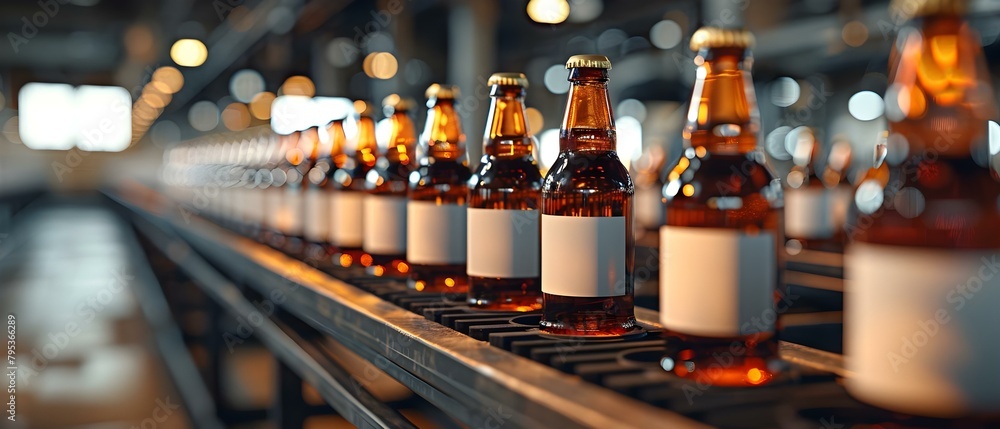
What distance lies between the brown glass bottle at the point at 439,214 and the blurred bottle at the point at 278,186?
981mm

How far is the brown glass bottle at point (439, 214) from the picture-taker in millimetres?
1308

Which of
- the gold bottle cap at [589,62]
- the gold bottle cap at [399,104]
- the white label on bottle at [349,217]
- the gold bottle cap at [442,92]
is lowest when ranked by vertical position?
the white label on bottle at [349,217]

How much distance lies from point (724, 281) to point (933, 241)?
19cm

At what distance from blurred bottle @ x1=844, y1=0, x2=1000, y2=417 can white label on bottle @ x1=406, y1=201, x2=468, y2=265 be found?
74 cm

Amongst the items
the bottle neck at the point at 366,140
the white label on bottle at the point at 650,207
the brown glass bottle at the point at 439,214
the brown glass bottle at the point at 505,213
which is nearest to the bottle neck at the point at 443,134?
the brown glass bottle at the point at 439,214

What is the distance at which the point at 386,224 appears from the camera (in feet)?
5.08

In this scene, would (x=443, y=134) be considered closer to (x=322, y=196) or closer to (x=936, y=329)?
(x=322, y=196)

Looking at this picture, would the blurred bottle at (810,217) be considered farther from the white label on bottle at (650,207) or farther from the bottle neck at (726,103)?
the bottle neck at (726,103)

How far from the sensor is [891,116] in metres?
0.64

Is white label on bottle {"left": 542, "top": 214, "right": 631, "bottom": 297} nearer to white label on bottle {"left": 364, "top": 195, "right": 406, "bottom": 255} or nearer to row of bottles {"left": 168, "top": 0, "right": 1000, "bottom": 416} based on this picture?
row of bottles {"left": 168, "top": 0, "right": 1000, "bottom": 416}

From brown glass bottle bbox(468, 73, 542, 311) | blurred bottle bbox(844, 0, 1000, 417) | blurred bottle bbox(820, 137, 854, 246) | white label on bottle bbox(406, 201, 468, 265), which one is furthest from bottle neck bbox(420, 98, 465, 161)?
blurred bottle bbox(820, 137, 854, 246)

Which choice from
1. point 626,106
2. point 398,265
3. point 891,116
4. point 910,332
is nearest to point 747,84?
point 891,116

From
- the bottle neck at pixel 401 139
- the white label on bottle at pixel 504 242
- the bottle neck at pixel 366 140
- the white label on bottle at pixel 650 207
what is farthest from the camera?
the white label on bottle at pixel 650 207

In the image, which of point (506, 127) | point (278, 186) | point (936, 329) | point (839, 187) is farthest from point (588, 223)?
point (839, 187)
